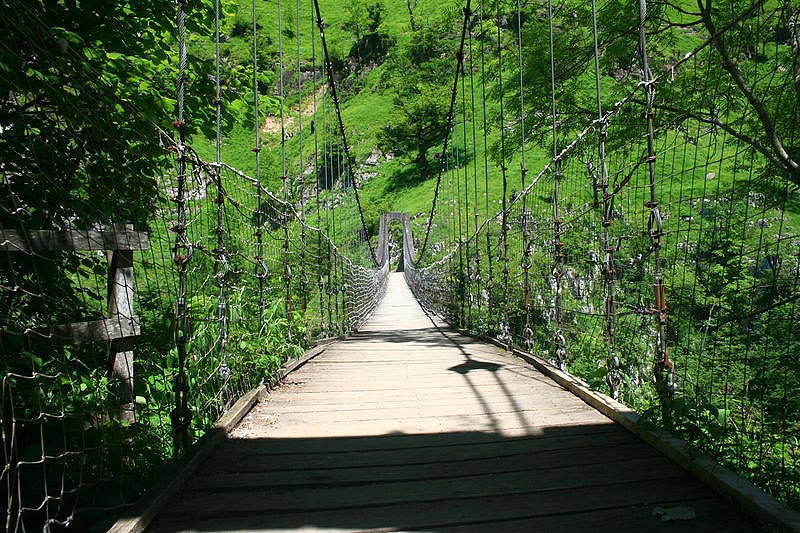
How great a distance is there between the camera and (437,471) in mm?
1708

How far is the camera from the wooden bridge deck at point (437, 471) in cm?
137

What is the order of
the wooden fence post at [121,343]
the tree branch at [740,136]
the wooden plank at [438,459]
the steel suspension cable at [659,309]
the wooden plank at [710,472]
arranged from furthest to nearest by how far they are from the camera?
1. the wooden fence post at [121,343]
2. the tree branch at [740,136]
3. the steel suspension cable at [659,309]
4. the wooden plank at [438,459]
5. the wooden plank at [710,472]

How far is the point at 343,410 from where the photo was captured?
2471 millimetres

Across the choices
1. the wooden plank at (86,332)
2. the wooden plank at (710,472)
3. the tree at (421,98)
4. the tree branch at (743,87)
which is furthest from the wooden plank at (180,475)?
the tree at (421,98)

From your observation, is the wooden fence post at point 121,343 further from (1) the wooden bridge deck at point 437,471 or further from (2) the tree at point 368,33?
(2) the tree at point 368,33

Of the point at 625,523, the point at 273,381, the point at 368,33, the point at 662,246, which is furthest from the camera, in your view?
the point at 368,33

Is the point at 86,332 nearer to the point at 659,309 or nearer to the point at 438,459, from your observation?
the point at 438,459

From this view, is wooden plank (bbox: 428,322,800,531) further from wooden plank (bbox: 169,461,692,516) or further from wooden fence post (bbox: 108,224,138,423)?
wooden fence post (bbox: 108,224,138,423)

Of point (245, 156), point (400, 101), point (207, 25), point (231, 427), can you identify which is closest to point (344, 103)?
point (400, 101)

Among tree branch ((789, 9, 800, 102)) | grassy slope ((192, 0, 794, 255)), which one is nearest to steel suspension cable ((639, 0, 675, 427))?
tree branch ((789, 9, 800, 102))

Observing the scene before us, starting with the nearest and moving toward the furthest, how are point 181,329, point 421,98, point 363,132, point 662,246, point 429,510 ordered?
point 429,510 → point 181,329 → point 662,246 → point 421,98 → point 363,132

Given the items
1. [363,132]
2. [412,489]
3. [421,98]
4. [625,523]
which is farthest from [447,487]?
[363,132]

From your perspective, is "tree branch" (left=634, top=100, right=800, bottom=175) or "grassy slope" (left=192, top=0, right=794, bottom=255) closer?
"tree branch" (left=634, top=100, right=800, bottom=175)

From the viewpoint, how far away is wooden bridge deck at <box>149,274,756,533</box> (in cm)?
137
